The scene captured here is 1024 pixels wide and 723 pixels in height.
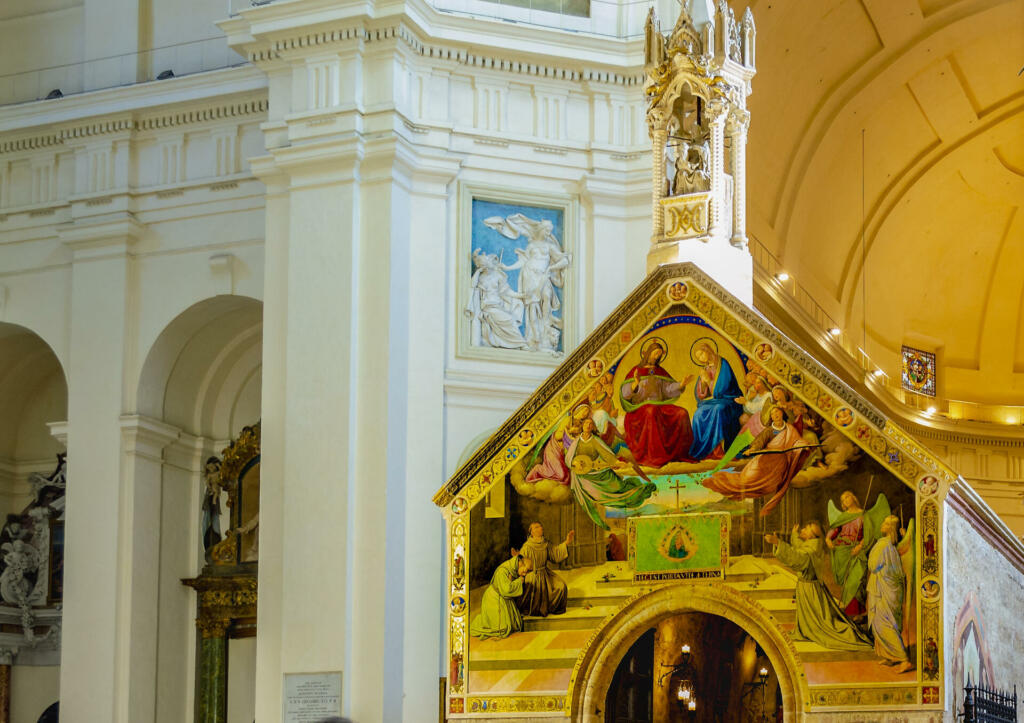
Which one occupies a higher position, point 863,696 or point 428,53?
point 428,53

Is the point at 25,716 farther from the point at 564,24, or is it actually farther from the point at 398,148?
the point at 564,24

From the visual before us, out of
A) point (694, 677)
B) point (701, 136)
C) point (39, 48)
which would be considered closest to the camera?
point (694, 677)

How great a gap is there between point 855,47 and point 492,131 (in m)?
7.90

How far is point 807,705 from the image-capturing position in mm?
13898

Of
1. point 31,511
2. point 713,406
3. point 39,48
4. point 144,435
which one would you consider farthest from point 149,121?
point 713,406

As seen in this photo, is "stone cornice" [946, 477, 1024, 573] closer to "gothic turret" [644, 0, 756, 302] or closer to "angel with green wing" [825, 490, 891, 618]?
"angel with green wing" [825, 490, 891, 618]

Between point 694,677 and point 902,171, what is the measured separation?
655 inches

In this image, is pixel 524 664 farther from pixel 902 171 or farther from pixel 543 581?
pixel 902 171

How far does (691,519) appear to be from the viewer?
14.6 m

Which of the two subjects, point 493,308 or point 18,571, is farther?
point 18,571

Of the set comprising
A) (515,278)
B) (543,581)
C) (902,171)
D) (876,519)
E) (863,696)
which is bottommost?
(863,696)

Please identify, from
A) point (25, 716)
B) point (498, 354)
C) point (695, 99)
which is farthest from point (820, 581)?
point (25, 716)

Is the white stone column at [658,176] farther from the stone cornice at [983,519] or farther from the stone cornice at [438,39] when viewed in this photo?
the stone cornice at [438,39]

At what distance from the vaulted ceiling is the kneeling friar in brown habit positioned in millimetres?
11313
